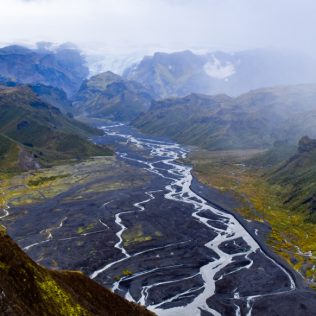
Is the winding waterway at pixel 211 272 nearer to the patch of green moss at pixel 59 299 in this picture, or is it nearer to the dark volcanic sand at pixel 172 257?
the dark volcanic sand at pixel 172 257

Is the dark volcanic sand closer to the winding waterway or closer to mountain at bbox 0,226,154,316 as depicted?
the winding waterway

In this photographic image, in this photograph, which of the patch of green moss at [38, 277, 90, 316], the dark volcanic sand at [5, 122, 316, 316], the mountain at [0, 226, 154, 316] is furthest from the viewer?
the dark volcanic sand at [5, 122, 316, 316]

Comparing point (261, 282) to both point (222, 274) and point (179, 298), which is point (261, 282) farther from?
point (179, 298)

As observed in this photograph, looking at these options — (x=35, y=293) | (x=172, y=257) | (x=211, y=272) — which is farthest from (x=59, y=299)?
(x=172, y=257)

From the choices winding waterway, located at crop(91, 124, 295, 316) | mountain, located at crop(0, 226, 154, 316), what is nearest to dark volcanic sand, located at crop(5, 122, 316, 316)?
winding waterway, located at crop(91, 124, 295, 316)

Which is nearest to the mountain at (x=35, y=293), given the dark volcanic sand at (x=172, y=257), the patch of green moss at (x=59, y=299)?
the patch of green moss at (x=59, y=299)

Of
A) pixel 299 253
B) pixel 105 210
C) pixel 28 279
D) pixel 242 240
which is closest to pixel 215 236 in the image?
pixel 242 240
